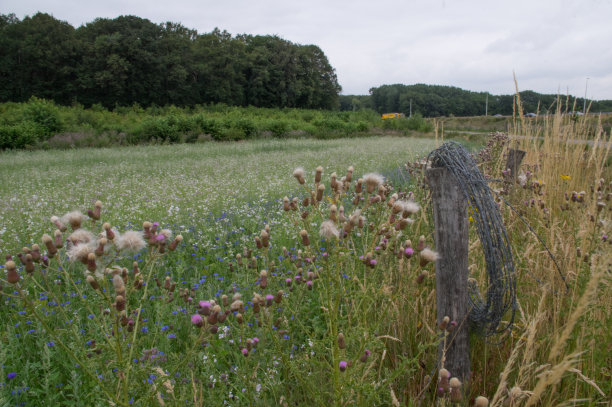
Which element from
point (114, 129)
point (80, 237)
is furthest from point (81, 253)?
point (114, 129)

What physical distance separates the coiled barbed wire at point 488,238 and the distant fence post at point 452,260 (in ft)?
0.19

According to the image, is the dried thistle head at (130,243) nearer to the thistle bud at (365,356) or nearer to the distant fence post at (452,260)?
the thistle bud at (365,356)

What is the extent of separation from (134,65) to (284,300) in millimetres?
49932

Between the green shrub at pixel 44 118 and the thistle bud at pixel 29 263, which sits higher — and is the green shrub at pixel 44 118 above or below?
above

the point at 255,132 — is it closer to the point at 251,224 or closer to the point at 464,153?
the point at 251,224

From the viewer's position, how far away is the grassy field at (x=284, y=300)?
1.51 metres

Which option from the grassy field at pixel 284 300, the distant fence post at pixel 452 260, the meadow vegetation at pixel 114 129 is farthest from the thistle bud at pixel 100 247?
the meadow vegetation at pixel 114 129

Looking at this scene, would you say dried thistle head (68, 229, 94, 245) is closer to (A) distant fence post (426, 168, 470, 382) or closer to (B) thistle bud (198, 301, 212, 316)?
(B) thistle bud (198, 301, 212, 316)

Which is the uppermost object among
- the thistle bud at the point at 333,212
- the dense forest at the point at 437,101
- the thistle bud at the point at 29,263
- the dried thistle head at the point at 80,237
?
the dense forest at the point at 437,101

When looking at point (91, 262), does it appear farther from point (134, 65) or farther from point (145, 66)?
point (145, 66)

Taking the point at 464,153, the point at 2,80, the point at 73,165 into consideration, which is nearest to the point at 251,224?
the point at 464,153

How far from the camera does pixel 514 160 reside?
14.8 ft

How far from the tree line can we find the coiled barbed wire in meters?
37.2

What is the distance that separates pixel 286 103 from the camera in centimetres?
5994
